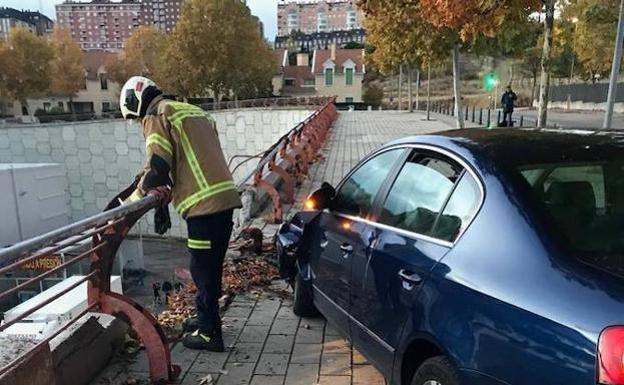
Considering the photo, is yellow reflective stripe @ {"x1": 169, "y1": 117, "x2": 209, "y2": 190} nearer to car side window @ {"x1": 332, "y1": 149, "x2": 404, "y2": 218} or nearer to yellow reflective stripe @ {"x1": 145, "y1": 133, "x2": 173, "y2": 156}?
yellow reflective stripe @ {"x1": 145, "y1": 133, "x2": 173, "y2": 156}

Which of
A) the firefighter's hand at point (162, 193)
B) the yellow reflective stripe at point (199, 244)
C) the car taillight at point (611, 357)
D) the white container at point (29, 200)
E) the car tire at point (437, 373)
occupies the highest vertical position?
the firefighter's hand at point (162, 193)

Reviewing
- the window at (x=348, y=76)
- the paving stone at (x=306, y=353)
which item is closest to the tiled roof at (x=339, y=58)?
the window at (x=348, y=76)

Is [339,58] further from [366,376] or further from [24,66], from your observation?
[366,376]

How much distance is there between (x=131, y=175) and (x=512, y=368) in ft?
142

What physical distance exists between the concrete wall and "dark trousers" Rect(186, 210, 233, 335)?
1456 inches

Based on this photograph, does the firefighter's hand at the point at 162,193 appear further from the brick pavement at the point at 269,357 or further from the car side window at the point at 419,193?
the car side window at the point at 419,193

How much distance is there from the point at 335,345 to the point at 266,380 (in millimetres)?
721

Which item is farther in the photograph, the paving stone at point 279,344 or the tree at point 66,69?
the tree at point 66,69

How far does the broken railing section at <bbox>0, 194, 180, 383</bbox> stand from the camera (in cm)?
283

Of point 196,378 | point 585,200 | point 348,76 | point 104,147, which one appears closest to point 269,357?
point 196,378

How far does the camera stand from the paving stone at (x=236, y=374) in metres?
3.81

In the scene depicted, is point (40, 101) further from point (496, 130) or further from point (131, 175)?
point (496, 130)

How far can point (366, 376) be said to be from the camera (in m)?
3.85

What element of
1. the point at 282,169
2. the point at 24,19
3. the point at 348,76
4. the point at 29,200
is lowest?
the point at 29,200
